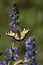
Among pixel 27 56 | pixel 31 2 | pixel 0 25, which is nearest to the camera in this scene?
pixel 27 56

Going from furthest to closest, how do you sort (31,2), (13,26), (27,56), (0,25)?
1. (31,2)
2. (0,25)
3. (13,26)
4. (27,56)

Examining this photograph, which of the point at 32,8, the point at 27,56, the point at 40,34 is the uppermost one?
the point at 32,8

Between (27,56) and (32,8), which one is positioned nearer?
(27,56)

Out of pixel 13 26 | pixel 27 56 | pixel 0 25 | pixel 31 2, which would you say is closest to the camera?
pixel 27 56

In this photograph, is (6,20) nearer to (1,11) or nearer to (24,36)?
(1,11)

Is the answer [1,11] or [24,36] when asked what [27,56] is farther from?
[1,11]

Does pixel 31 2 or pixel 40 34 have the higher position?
pixel 31 2

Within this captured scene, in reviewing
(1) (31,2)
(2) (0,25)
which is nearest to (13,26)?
(2) (0,25)

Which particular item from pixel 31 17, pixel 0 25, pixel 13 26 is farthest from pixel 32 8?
pixel 13 26

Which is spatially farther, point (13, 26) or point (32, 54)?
point (13, 26)
